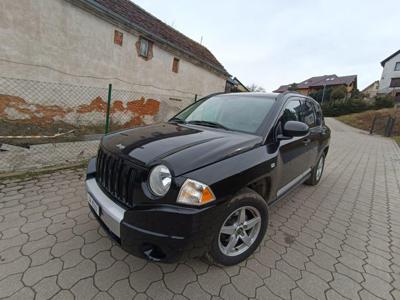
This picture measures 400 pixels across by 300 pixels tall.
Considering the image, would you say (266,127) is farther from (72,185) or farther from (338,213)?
(72,185)

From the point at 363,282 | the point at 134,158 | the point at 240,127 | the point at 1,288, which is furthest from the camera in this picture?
the point at 240,127

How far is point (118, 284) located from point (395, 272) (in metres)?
2.74

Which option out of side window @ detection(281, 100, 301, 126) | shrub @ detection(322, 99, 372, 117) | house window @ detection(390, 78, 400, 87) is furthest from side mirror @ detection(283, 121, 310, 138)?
house window @ detection(390, 78, 400, 87)

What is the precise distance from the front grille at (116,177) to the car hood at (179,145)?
82 millimetres

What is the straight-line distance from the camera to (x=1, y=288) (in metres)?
1.59

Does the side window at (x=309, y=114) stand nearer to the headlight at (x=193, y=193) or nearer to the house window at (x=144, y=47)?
the headlight at (x=193, y=193)

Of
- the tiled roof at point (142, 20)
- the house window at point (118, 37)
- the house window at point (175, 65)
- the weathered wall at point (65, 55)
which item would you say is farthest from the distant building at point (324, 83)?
the house window at point (118, 37)

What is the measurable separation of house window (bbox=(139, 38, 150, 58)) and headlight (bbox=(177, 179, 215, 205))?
441 inches

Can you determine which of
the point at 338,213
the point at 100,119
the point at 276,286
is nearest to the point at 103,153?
the point at 276,286

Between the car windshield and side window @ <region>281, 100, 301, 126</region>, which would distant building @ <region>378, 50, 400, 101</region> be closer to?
side window @ <region>281, 100, 301, 126</region>

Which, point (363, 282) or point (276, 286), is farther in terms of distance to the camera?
point (363, 282)

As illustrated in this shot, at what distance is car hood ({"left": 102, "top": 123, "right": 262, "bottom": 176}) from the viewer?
162cm

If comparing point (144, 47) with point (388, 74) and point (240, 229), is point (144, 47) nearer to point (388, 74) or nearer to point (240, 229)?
point (240, 229)

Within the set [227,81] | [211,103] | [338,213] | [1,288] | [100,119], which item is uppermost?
[227,81]
